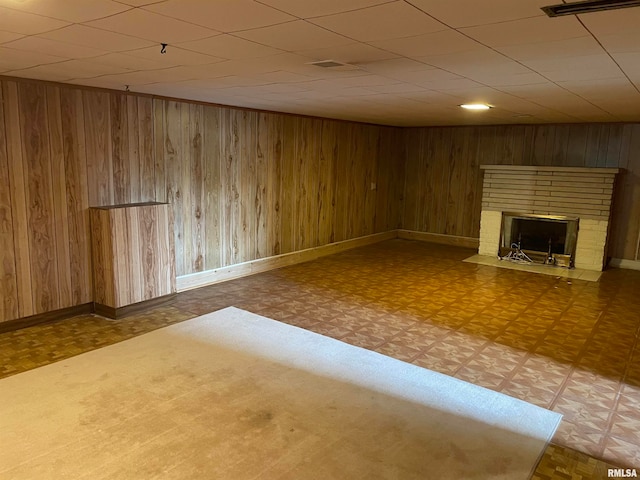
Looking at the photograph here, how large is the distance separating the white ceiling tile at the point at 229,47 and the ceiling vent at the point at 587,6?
4.54ft

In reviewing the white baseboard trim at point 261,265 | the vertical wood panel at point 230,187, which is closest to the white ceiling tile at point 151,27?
the vertical wood panel at point 230,187

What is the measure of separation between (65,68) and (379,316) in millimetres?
3332

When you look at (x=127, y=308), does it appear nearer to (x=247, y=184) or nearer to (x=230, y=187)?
(x=230, y=187)

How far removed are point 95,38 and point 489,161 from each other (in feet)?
22.6

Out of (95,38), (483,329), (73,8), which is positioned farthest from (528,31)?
(483,329)

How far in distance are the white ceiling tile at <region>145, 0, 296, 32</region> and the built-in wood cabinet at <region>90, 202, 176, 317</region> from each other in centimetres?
265

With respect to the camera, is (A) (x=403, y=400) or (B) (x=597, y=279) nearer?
(A) (x=403, y=400)

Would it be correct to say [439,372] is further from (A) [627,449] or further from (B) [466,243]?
(B) [466,243]

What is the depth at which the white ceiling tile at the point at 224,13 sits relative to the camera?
6.02 feet

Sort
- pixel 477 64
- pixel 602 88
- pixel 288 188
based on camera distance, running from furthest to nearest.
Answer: pixel 288 188 < pixel 602 88 < pixel 477 64

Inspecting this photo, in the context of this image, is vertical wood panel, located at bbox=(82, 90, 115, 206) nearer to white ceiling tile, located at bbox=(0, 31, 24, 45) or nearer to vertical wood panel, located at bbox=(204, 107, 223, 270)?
vertical wood panel, located at bbox=(204, 107, 223, 270)

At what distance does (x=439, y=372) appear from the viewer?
3424 mm

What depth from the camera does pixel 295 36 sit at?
228 cm

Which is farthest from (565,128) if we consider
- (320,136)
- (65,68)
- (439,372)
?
(65,68)
